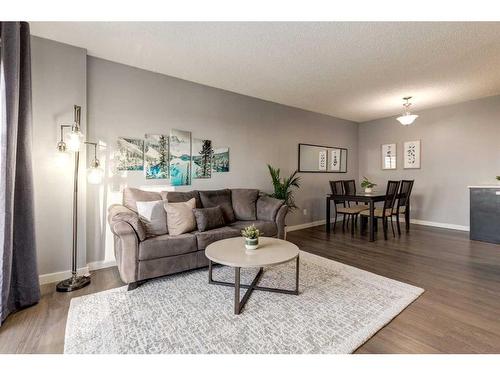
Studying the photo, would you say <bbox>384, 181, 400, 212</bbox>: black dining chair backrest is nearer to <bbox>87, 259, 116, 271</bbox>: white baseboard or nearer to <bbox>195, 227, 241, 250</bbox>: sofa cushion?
<bbox>195, 227, 241, 250</bbox>: sofa cushion

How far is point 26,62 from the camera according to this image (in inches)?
84.1

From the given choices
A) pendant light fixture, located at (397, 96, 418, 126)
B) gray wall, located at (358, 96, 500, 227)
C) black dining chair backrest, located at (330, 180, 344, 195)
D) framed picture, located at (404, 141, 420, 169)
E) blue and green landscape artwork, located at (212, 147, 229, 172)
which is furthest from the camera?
framed picture, located at (404, 141, 420, 169)

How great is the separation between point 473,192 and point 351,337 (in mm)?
4264

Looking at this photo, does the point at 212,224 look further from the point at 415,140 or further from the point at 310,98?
the point at 415,140

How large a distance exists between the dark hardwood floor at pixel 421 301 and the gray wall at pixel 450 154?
4.57 feet

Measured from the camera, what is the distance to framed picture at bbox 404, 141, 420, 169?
553 cm

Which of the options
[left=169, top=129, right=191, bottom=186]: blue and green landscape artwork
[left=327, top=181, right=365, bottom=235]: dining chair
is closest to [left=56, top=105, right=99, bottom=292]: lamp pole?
[left=169, top=129, right=191, bottom=186]: blue and green landscape artwork

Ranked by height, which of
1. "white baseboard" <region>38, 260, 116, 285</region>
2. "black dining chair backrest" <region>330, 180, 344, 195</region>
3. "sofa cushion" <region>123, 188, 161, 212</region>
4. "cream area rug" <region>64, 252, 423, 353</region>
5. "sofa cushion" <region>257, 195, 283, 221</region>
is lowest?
"cream area rug" <region>64, 252, 423, 353</region>

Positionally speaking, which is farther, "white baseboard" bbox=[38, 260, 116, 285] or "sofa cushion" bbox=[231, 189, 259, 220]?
"sofa cushion" bbox=[231, 189, 259, 220]

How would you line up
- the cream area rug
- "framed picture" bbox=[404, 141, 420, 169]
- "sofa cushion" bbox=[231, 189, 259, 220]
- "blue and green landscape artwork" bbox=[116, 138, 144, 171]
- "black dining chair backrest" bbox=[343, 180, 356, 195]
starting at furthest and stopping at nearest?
1. "framed picture" bbox=[404, 141, 420, 169]
2. "black dining chair backrest" bbox=[343, 180, 356, 195]
3. "sofa cushion" bbox=[231, 189, 259, 220]
4. "blue and green landscape artwork" bbox=[116, 138, 144, 171]
5. the cream area rug

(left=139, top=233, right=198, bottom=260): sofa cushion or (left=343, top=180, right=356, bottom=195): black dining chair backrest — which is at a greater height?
(left=343, top=180, right=356, bottom=195): black dining chair backrest

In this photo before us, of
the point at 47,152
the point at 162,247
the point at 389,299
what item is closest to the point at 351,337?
the point at 389,299

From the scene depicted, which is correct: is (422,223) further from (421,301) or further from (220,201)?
(220,201)

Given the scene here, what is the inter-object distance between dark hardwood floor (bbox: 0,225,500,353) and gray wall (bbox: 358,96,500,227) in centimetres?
139
